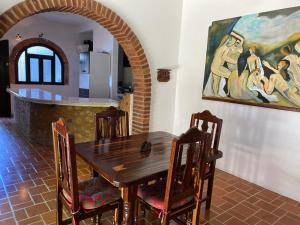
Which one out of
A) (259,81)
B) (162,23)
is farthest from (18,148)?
(259,81)

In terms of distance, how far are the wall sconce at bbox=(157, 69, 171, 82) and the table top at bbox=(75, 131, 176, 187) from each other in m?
1.59

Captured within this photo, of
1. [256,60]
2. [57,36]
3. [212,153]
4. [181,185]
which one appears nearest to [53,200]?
[181,185]

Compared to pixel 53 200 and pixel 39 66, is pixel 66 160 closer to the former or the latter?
pixel 53 200

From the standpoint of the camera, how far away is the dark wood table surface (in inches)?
65.0

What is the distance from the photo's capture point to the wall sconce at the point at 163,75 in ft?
12.7

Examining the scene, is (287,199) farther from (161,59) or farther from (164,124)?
(161,59)

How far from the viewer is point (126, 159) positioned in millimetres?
1937

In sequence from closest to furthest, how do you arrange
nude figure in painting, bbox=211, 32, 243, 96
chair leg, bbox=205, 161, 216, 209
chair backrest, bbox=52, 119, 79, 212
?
chair backrest, bbox=52, 119, 79, 212 → chair leg, bbox=205, 161, 216, 209 → nude figure in painting, bbox=211, 32, 243, 96

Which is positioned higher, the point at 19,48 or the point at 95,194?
the point at 19,48

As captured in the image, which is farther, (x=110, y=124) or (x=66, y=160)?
(x=110, y=124)

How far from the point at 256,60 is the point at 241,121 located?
87 centimetres

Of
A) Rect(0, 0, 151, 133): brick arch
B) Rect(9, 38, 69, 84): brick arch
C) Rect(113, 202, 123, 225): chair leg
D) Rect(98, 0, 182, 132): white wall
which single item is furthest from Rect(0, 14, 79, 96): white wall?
Rect(113, 202, 123, 225): chair leg

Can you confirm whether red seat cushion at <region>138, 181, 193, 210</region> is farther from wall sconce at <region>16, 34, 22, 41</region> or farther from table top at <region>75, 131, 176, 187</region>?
wall sconce at <region>16, 34, 22, 41</region>

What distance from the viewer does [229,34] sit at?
11.1 ft
